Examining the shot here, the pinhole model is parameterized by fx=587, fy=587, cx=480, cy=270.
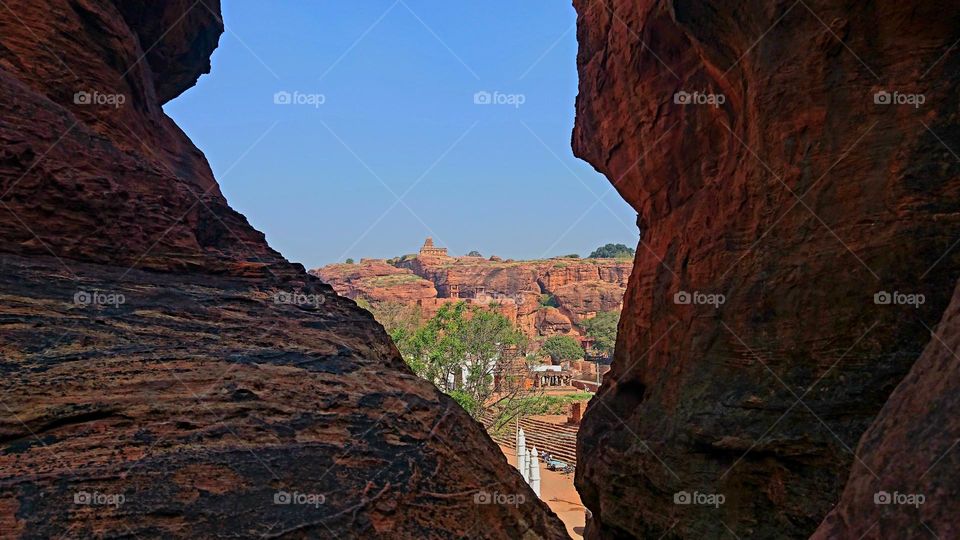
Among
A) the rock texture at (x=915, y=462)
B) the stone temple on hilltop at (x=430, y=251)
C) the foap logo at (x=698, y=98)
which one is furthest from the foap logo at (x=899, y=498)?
the stone temple on hilltop at (x=430, y=251)

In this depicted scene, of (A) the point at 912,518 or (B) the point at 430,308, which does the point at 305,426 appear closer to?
(A) the point at 912,518

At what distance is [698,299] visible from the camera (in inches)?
349

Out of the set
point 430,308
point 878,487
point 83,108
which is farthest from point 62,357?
point 430,308

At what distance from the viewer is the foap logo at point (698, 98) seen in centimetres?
888

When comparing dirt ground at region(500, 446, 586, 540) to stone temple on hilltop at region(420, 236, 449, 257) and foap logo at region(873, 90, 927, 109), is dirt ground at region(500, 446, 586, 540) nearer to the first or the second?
foap logo at region(873, 90, 927, 109)

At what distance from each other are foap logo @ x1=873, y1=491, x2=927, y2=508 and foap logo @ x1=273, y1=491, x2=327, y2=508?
144 inches

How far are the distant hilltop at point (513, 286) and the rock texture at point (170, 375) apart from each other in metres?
73.9

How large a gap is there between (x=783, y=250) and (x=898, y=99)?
6.80 ft

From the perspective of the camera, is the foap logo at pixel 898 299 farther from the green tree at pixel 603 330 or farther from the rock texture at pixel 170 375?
the green tree at pixel 603 330

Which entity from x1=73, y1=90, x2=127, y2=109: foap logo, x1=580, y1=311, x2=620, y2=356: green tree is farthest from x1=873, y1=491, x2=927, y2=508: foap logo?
x1=580, y1=311, x2=620, y2=356: green tree

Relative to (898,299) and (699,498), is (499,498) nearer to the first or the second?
(699,498)

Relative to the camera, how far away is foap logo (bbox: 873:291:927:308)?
20.9ft

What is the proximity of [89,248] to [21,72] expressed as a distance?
107 inches

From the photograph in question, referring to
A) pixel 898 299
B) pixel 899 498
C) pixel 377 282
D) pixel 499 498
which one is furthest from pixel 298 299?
pixel 377 282
